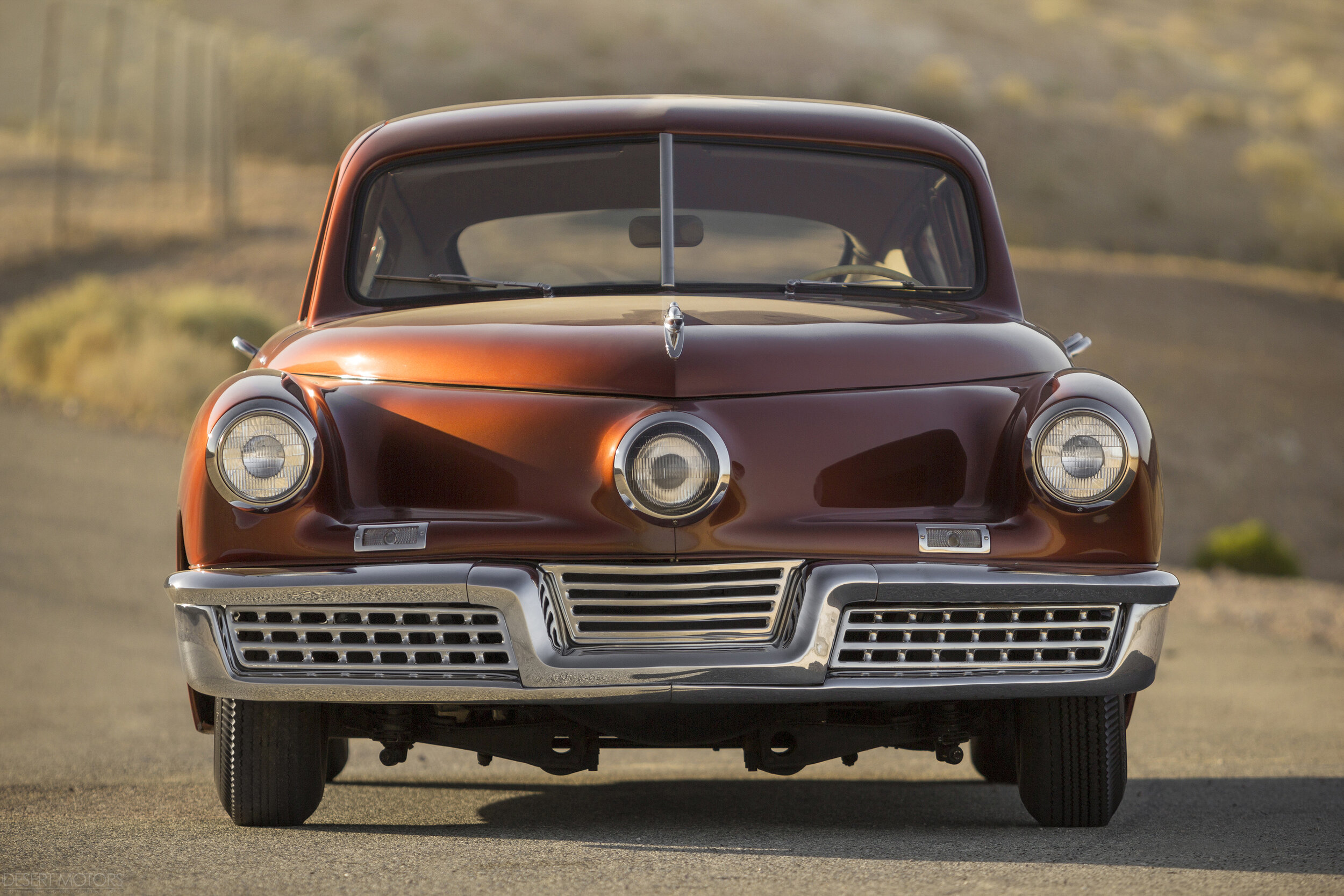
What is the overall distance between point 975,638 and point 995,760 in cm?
188

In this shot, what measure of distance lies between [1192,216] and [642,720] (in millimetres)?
54634

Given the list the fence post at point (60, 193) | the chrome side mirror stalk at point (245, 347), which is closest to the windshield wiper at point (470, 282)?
the chrome side mirror stalk at point (245, 347)

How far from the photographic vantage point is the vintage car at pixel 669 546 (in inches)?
143

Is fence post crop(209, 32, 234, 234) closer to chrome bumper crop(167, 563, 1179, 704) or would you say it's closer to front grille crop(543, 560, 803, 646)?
chrome bumper crop(167, 563, 1179, 704)

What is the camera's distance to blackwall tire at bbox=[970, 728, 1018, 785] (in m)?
5.23

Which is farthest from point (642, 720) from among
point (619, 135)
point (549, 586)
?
point (619, 135)

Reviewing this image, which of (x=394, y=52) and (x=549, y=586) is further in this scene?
(x=394, y=52)

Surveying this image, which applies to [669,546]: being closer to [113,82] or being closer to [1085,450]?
[1085,450]

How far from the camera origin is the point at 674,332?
12.6 feet

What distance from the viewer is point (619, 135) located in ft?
16.0

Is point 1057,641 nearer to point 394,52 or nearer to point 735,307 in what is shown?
point 735,307

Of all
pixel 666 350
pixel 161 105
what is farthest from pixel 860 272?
pixel 161 105

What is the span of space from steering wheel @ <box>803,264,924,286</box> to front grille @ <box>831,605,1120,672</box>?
1394mm

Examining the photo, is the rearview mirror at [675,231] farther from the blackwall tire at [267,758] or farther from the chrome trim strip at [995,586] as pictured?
the blackwall tire at [267,758]
